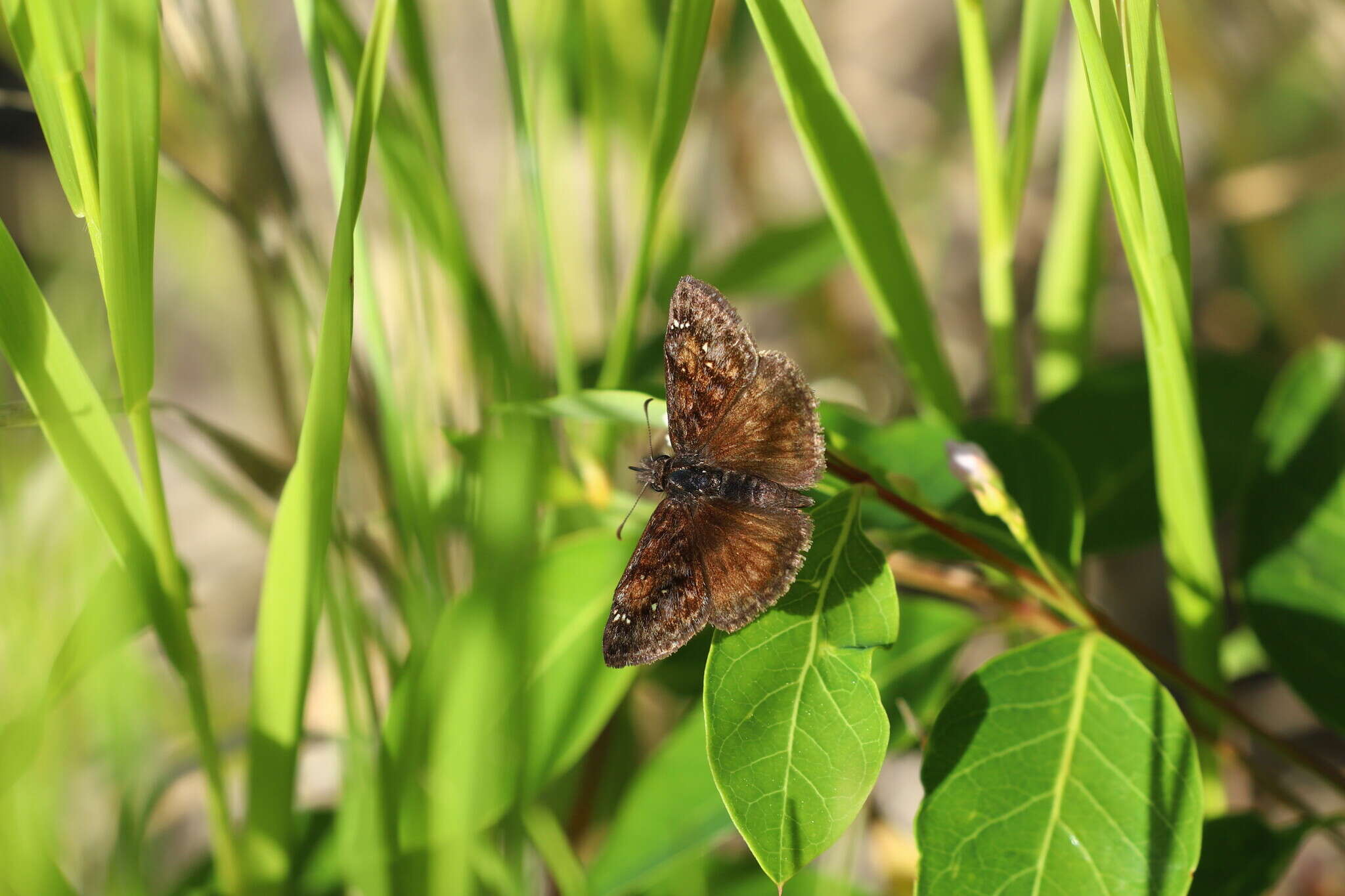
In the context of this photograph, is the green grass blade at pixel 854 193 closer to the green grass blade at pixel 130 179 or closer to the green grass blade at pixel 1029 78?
the green grass blade at pixel 1029 78

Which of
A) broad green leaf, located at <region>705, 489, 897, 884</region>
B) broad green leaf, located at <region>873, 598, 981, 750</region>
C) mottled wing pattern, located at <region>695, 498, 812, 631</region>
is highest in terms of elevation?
mottled wing pattern, located at <region>695, 498, 812, 631</region>

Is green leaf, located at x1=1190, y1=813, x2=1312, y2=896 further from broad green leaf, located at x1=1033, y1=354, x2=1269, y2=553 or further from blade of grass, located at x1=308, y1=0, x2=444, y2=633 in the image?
blade of grass, located at x1=308, y1=0, x2=444, y2=633

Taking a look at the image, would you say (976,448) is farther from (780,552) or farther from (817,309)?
(817,309)

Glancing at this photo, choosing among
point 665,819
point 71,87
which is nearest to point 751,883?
A: point 665,819

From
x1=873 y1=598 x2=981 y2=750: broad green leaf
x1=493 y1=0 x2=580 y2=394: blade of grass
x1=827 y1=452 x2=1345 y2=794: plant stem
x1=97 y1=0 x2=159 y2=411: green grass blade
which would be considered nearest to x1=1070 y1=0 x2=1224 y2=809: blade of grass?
x1=827 y1=452 x2=1345 y2=794: plant stem

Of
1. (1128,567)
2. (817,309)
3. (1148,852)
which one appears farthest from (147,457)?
(1128,567)

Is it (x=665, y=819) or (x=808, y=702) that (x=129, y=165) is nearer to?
(x=808, y=702)

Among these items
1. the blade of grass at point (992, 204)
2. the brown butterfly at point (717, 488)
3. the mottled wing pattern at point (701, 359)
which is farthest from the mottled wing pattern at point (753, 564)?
the blade of grass at point (992, 204)
